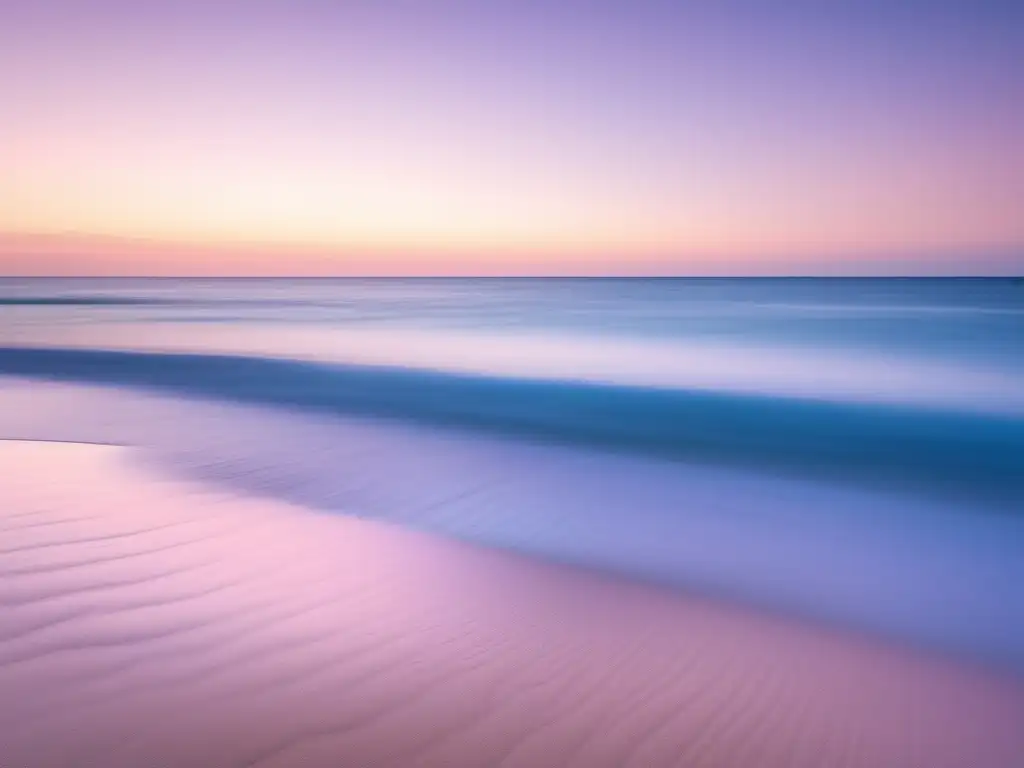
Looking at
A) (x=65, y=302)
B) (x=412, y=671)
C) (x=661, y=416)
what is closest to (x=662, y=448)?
(x=661, y=416)

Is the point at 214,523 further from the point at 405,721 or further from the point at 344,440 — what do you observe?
the point at 344,440

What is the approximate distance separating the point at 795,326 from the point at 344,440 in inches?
954

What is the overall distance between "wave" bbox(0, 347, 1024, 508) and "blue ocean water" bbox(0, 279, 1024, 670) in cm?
6

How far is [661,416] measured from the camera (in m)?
11.8

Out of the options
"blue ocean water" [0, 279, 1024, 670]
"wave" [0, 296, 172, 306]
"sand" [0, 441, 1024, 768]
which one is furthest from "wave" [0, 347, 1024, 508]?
"wave" [0, 296, 172, 306]

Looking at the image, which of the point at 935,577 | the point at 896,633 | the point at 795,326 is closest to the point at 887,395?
the point at 935,577

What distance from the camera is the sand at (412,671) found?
8.44 ft

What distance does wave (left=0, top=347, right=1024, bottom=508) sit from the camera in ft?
28.7

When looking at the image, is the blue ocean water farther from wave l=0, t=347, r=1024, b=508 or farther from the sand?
the sand

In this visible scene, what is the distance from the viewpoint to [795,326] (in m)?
29.5

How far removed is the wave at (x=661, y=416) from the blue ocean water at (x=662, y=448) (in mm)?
60

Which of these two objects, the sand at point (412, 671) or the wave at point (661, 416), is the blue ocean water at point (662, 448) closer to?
the wave at point (661, 416)

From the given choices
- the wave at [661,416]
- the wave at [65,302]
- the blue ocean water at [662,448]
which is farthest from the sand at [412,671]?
the wave at [65,302]

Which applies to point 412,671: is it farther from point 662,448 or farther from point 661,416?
point 661,416
